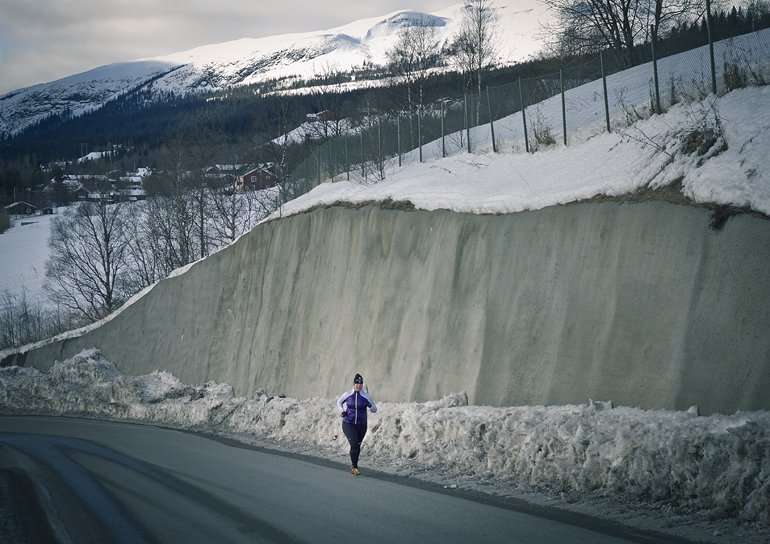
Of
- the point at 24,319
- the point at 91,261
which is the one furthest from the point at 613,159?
the point at 24,319

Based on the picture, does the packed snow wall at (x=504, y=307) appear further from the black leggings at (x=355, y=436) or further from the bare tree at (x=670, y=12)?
the bare tree at (x=670, y=12)

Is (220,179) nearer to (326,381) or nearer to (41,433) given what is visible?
(41,433)

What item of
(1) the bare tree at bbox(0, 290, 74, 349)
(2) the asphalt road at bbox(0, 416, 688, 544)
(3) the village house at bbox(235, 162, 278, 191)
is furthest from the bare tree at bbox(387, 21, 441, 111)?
(1) the bare tree at bbox(0, 290, 74, 349)

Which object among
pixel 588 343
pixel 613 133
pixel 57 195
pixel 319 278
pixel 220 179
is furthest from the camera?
pixel 57 195

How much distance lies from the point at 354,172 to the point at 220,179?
3598 centimetres

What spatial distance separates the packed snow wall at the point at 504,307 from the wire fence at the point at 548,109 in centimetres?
445

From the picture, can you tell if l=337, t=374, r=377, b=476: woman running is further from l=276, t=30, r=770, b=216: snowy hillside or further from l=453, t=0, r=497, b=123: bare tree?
l=453, t=0, r=497, b=123: bare tree

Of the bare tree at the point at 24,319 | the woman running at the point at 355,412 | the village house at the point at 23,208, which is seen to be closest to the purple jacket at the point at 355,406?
the woman running at the point at 355,412

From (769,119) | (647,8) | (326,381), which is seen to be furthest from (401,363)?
(647,8)

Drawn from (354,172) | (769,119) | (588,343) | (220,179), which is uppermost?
(220,179)

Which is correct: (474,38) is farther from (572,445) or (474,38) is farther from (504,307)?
(572,445)

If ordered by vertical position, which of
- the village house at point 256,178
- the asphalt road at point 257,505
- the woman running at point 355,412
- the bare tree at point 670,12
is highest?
the bare tree at point 670,12

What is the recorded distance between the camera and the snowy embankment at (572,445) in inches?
356

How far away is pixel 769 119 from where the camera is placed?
12711mm
